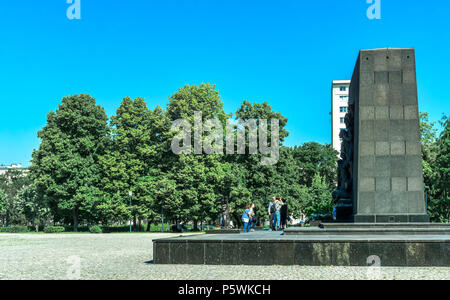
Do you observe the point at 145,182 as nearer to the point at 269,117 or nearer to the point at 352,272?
the point at 269,117

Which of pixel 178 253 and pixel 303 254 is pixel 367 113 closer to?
pixel 303 254

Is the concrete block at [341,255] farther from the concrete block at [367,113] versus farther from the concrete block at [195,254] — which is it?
the concrete block at [367,113]

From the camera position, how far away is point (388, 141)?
1558 centimetres

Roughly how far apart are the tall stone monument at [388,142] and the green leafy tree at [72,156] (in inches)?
1402

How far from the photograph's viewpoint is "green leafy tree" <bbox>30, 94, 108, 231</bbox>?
45.8 metres

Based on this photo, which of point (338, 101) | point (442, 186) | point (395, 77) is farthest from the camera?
point (338, 101)

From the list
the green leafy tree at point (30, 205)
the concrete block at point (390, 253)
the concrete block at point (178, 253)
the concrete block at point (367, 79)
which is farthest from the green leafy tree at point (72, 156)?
the concrete block at point (390, 253)

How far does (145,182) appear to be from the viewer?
4547 cm

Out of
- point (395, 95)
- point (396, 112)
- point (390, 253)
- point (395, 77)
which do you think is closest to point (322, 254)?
point (390, 253)

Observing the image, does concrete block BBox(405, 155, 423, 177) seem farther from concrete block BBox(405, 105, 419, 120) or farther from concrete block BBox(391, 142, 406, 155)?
concrete block BBox(405, 105, 419, 120)

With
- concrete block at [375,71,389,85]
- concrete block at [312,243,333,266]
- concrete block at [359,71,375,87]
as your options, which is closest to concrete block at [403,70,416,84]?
concrete block at [375,71,389,85]

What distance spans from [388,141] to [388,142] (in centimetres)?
4
